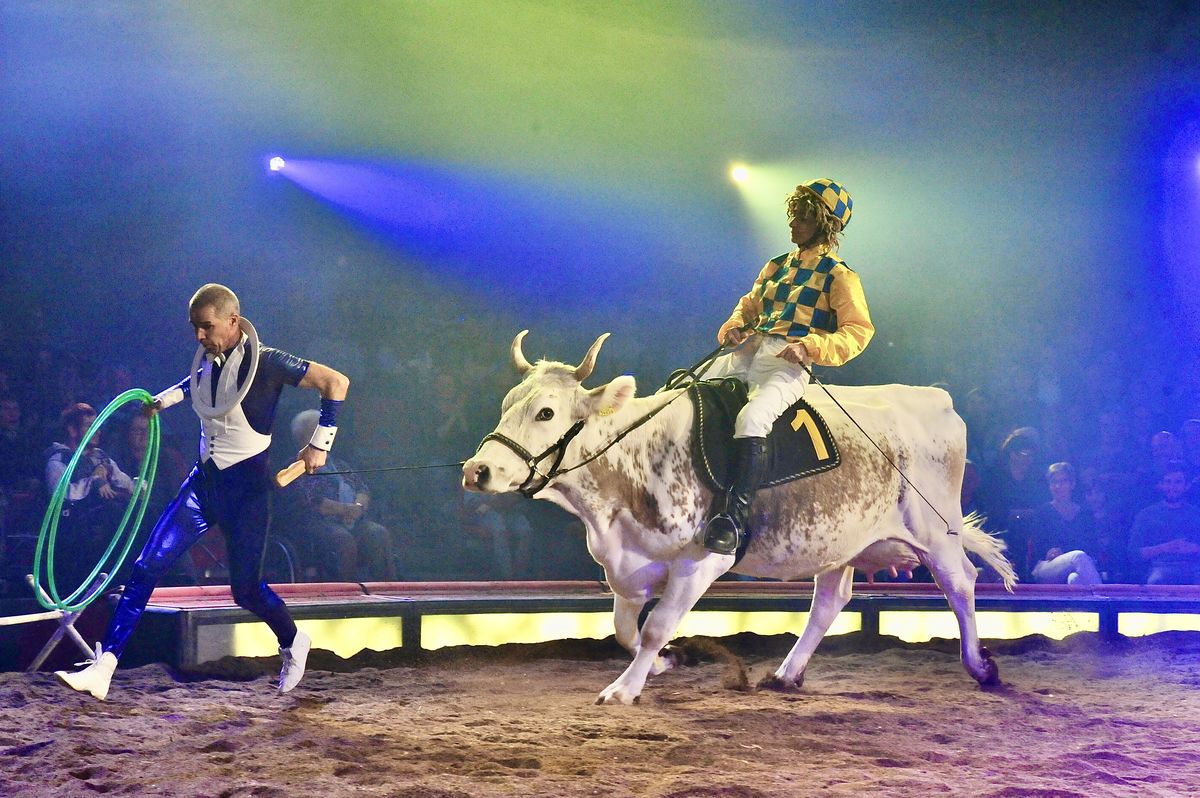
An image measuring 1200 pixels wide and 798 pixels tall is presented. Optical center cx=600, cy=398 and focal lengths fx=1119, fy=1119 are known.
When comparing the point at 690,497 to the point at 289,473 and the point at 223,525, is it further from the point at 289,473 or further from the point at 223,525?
the point at 223,525

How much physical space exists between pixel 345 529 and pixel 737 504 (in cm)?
341

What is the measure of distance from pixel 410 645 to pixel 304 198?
4.13 metres

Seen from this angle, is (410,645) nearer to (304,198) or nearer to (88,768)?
(88,768)

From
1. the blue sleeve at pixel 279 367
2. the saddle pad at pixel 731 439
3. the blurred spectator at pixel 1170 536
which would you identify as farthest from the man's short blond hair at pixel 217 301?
the blurred spectator at pixel 1170 536

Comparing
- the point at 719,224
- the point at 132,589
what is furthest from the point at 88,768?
the point at 719,224

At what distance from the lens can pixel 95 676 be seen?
4309 millimetres

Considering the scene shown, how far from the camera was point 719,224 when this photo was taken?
32.8 ft

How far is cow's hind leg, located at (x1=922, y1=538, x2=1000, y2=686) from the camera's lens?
17.5 feet

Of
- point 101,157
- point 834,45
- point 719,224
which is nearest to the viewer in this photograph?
point 101,157

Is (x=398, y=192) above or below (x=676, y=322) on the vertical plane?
above

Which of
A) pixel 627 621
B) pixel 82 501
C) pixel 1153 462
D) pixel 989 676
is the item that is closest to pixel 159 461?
pixel 82 501

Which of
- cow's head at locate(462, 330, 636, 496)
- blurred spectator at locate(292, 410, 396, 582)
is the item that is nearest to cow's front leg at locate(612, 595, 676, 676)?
cow's head at locate(462, 330, 636, 496)

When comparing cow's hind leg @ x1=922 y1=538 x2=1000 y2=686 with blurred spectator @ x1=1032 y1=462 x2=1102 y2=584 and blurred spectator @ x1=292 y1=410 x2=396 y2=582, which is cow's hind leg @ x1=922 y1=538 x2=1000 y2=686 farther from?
blurred spectator @ x1=292 y1=410 x2=396 y2=582

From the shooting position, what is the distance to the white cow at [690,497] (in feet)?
14.6
